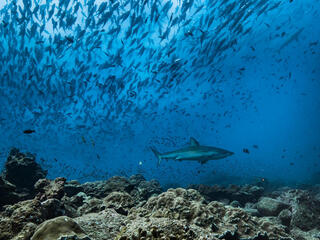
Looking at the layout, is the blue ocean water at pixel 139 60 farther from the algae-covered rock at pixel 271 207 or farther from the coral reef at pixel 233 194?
the algae-covered rock at pixel 271 207

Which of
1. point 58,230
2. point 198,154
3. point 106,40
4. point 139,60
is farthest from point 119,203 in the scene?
point 139,60

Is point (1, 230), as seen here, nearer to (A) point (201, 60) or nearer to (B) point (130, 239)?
(B) point (130, 239)

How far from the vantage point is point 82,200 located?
668 cm

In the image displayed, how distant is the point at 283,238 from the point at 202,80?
97.0 feet

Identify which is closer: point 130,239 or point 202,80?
point 130,239

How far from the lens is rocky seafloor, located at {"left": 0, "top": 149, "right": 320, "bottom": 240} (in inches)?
95.4

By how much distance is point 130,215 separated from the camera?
3961 millimetres

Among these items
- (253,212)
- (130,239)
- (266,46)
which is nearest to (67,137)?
(266,46)

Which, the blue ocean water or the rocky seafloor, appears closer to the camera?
A: the rocky seafloor

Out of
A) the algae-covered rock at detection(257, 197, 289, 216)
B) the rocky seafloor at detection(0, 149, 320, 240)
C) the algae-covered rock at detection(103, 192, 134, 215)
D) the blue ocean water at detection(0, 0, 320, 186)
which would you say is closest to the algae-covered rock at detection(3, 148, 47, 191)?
the rocky seafloor at detection(0, 149, 320, 240)

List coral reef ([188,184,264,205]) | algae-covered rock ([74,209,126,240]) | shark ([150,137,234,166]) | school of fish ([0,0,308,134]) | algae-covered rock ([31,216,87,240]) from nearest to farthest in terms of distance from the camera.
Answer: algae-covered rock ([31,216,87,240])
algae-covered rock ([74,209,126,240])
coral reef ([188,184,264,205])
shark ([150,137,234,166])
school of fish ([0,0,308,134])

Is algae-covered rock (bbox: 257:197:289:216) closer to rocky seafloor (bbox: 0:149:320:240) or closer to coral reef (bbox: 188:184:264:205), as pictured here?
rocky seafloor (bbox: 0:149:320:240)

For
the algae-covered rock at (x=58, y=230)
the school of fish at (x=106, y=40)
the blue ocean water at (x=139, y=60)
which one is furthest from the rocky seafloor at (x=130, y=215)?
the school of fish at (x=106, y=40)

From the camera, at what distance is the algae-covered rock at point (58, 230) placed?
2422mm
